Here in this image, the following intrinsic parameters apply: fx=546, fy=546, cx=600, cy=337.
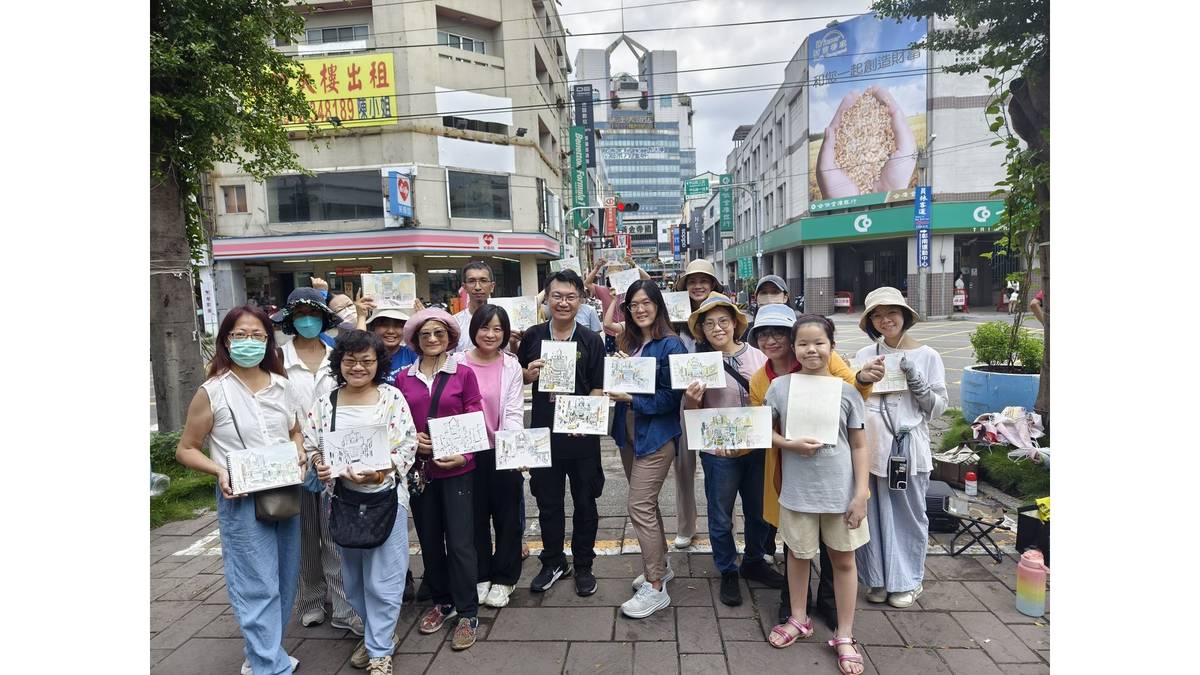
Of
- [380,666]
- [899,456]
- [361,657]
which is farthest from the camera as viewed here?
[899,456]

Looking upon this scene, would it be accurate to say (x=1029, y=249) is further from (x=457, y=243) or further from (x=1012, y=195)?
(x=457, y=243)

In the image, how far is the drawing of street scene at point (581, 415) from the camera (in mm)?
3434

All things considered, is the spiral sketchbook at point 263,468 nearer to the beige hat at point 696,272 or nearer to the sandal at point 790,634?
the sandal at point 790,634

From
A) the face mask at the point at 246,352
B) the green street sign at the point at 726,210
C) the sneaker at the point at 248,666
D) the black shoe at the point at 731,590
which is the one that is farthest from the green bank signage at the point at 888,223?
the sneaker at the point at 248,666

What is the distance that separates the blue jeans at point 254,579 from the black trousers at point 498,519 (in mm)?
1119

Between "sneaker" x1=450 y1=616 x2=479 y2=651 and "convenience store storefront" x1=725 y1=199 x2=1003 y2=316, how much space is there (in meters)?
26.7

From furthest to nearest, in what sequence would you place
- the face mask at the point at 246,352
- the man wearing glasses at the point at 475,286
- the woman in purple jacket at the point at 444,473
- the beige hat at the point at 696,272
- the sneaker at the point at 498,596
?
1. the beige hat at the point at 696,272
2. the man wearing glasses at the point at 475,286
3. the sneaker at the point at 498,596
4. the woman in purple jacket at the point at 444,473
5. the face mask at the point at 246,352

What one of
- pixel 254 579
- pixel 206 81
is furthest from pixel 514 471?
pixel 206 81

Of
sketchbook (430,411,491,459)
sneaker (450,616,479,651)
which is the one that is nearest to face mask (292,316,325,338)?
sketchbook (430,411,491,459)

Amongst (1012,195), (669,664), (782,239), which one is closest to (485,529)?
(669,664)

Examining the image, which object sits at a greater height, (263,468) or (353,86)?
(353,86)

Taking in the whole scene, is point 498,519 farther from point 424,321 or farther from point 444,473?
point 424,321

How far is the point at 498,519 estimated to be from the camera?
11.9 feet

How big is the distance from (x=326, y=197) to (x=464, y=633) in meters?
22.4
